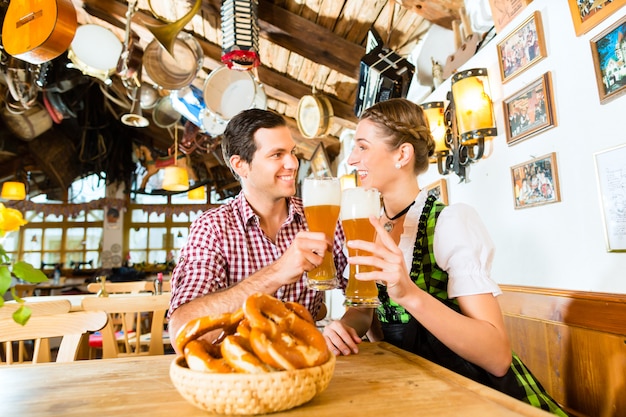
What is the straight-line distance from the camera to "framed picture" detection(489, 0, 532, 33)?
2.06 metres

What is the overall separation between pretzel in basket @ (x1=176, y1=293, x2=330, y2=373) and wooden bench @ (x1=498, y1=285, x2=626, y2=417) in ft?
4.33

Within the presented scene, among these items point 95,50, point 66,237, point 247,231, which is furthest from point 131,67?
point 66,237

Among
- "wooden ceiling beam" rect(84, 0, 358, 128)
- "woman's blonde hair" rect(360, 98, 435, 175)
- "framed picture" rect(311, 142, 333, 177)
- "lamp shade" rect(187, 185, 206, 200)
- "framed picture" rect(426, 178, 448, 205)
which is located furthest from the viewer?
"lamp shade" rect(187, 185, 206, 200)

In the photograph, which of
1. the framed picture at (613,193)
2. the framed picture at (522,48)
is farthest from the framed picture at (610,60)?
the framed picture at (522,48)

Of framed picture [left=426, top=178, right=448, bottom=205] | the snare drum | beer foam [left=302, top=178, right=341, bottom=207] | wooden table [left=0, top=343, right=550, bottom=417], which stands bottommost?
wooden table [left=0, top=343, right=550, bottom=417]

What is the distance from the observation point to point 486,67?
7.94ft

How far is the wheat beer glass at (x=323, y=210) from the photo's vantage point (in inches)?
47.8

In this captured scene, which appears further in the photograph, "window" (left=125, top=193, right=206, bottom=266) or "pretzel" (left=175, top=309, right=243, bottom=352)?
"window" (left=125, top=193, right=206, bottom=266)

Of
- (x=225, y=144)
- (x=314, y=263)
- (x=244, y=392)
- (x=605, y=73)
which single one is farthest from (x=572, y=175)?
(x=244, y=392)

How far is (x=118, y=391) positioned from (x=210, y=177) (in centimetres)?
1244

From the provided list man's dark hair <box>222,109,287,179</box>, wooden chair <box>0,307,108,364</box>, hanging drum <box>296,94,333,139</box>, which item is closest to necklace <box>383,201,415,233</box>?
man's dark hair <box>222,109,287,179</box>

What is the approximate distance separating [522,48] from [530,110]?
316mm

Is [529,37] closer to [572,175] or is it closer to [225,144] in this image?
[572,175]

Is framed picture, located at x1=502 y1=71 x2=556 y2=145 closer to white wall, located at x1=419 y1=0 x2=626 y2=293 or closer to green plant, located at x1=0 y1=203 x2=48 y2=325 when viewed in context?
white wall, located at x1=419 y1=0 x2=626 y2=293
